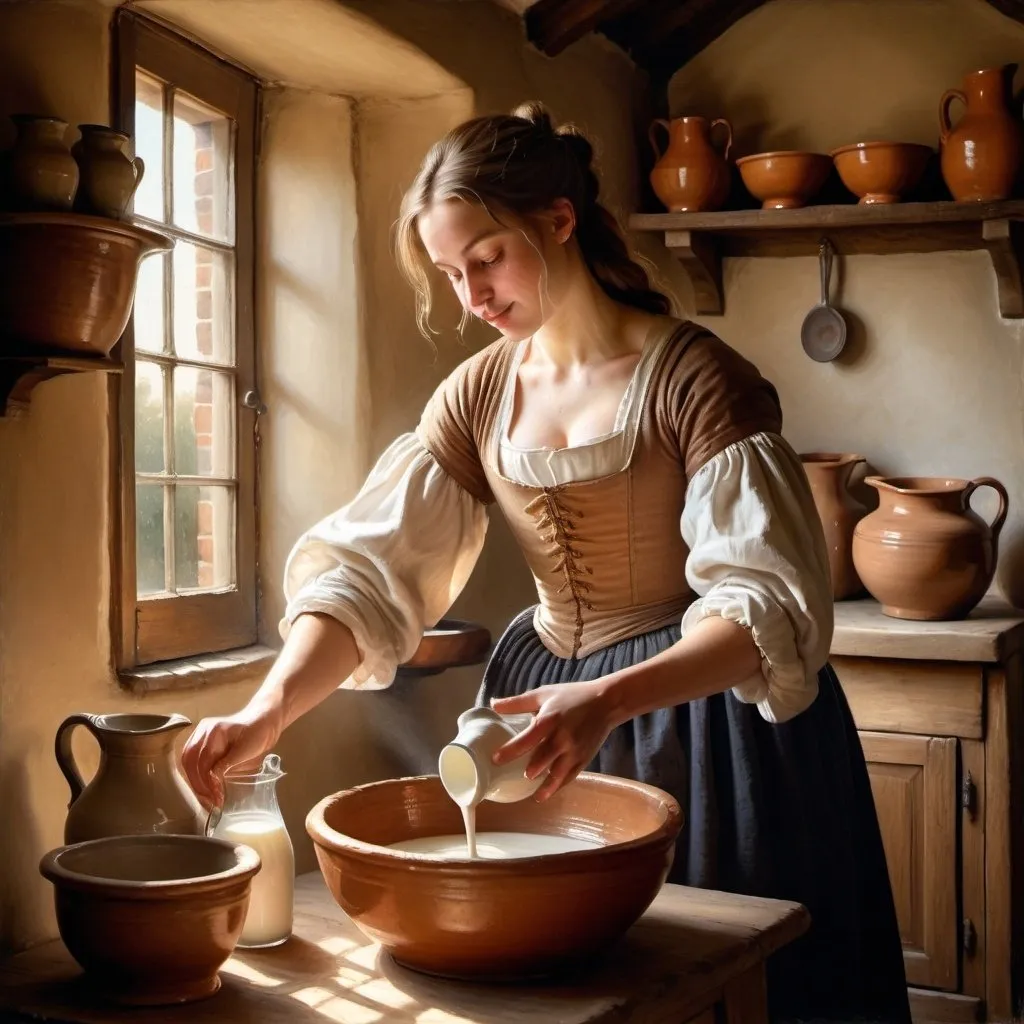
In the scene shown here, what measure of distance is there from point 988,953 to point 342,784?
1.36 m

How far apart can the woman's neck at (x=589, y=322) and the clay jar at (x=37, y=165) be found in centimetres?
62

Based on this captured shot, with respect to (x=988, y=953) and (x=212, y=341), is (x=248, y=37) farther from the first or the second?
(x=988, y=953)

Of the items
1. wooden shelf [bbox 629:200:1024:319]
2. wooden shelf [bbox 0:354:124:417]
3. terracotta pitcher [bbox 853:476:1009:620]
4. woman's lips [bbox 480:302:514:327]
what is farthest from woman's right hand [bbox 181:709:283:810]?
wooden shelf [bbox 629:200:1024:319]

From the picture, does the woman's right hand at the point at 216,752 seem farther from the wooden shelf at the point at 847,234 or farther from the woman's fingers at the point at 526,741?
the wooden shelf at the point at 847,234

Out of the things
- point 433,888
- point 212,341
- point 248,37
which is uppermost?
point 248,37

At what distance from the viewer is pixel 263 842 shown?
128cm

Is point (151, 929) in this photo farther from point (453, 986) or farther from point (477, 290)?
point (477, 290)

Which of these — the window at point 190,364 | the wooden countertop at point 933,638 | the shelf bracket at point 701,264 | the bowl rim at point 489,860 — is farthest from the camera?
the shelf bracket at point 701,264

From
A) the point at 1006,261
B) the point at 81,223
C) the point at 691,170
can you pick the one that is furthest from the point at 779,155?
the point at 81,223

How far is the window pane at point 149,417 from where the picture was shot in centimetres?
218

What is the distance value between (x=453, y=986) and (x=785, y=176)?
2382 millimetres

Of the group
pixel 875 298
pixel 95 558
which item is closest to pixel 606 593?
pixel 95 558

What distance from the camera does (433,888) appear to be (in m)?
1.07

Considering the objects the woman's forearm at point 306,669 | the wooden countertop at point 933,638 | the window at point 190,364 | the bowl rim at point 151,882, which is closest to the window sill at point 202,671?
the window at point 190,364
